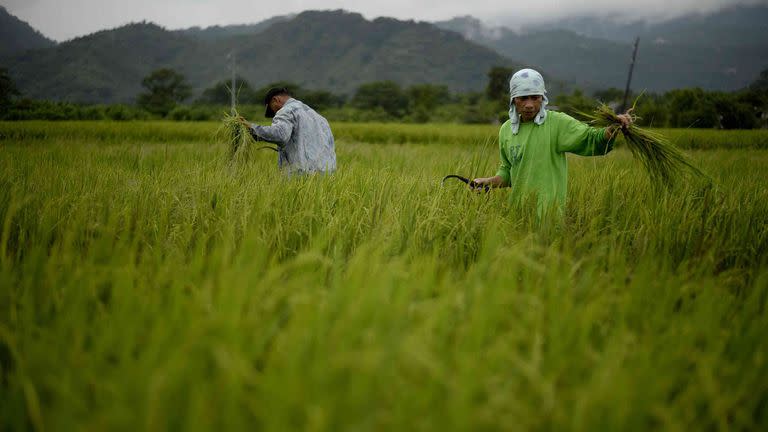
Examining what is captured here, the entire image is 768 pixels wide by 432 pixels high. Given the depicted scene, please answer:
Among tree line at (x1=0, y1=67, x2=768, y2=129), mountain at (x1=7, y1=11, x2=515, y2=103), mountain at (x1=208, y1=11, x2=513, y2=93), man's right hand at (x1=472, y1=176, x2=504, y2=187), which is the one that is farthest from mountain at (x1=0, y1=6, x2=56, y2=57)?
man's right hand at (x1=472, y1=176, x2=504, y2=187)

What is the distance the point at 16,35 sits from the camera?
568ft

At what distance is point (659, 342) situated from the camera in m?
0.96

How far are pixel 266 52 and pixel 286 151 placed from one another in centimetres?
20845

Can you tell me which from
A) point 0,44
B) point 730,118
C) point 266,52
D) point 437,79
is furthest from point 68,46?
point 730,118

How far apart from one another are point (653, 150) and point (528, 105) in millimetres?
806

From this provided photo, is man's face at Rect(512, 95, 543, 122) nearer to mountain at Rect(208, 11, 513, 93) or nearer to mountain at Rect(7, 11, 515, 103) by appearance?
mountain at Rect(7, 11, 515, 103)

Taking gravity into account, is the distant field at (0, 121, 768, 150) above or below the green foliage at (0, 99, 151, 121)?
below

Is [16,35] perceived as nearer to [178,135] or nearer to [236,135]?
[178,135]

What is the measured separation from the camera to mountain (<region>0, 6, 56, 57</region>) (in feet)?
520

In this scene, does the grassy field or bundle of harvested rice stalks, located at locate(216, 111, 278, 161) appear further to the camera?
bundle of harvested rice stalks, located at locate(216, 111, 278, 161)

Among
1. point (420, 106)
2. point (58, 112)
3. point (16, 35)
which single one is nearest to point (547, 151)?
point (58, 112)

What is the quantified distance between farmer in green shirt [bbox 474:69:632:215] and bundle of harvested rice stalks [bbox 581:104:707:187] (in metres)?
0.13

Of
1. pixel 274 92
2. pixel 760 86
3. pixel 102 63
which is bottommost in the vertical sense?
pixel 274 92

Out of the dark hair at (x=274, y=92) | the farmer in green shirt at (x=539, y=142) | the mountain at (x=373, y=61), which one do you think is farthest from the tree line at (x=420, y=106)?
the mountain at (x=373, y=61)
